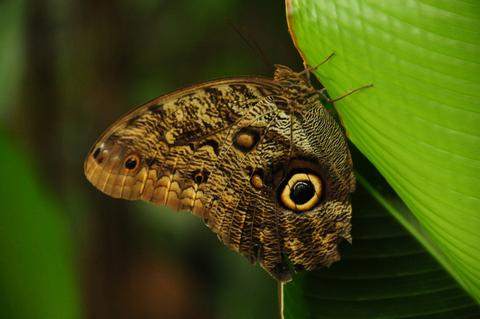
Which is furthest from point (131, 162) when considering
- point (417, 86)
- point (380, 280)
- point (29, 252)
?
point (417, 86)

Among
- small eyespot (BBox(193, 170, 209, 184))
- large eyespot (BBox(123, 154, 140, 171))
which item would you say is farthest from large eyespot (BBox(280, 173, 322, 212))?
large eyespot (BBox(123, 154, 140, 171))

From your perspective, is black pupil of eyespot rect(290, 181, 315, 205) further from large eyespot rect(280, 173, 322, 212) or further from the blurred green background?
the blurred green background

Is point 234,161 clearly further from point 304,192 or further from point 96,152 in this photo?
point 96,152

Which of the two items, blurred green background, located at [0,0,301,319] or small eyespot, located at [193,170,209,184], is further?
blurred green background, located at [0,0,301,319]

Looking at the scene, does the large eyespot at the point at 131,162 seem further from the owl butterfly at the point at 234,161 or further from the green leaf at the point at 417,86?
the green leaf at the point at 417,86

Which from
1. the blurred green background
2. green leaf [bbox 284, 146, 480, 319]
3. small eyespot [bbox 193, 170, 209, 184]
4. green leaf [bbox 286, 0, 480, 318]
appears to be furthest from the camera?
the blurred green background

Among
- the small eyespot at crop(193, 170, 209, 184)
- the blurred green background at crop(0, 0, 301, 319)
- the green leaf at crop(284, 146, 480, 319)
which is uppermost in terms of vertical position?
the blurred green background at crop(0, 0, 301, 319)

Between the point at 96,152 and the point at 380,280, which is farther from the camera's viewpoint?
the point at 96,152
